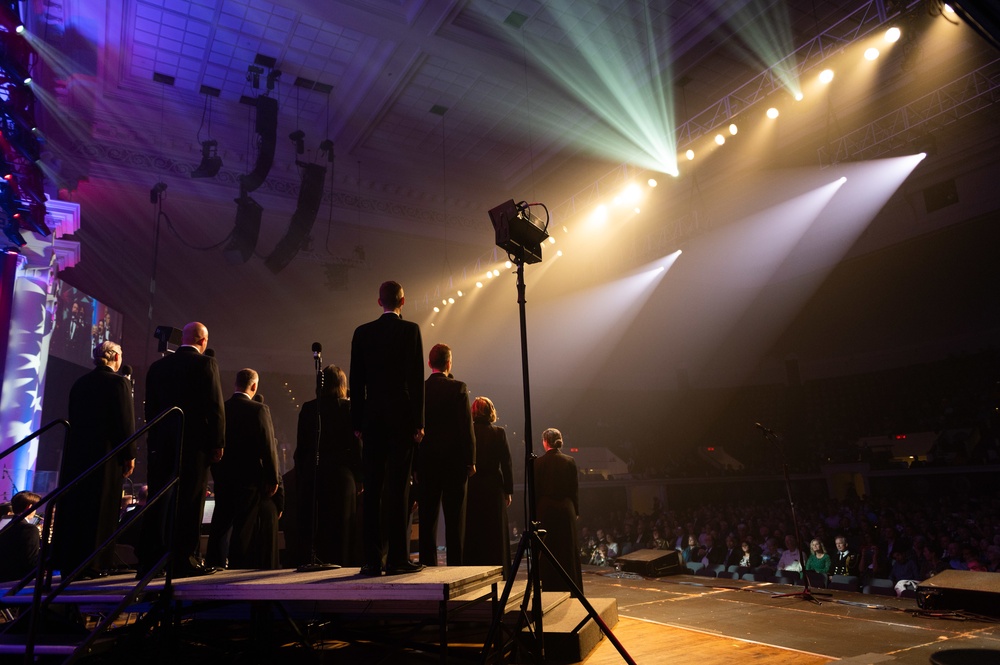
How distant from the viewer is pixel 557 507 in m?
5.40

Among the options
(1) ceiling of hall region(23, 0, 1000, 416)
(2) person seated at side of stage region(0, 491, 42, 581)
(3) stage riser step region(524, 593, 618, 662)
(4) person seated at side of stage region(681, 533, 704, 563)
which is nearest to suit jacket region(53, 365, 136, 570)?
(2) person seated at side of stage region(0, 491, 42, 581)

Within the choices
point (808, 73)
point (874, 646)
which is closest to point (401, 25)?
point (808, 73)

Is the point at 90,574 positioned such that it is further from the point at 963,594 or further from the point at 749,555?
the point at 749,555

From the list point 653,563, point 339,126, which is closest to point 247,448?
point 653,563

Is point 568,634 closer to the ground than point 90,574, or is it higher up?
closer to the ground

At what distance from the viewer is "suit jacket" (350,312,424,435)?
3.17 meters

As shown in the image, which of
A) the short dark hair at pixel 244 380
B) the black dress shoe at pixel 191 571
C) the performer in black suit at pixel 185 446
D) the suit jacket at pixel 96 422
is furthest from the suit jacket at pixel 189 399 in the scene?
the black dress shoe at pixel 191 571

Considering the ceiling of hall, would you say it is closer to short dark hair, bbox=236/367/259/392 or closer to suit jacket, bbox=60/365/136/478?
short dark hair, bbox=236/367/259/392

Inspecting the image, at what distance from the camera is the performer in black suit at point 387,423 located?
3117 mm

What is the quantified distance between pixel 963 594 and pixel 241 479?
17.5ft

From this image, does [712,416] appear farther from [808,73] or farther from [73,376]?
[73,376]

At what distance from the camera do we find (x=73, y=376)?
10.7 metres

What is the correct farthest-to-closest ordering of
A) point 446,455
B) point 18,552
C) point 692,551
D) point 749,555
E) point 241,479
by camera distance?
point 692,551
point 749,555
point 18,552
point 241,479
point 446,455

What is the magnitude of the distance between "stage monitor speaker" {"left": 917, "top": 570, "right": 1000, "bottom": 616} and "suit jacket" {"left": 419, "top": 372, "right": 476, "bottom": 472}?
380cm
